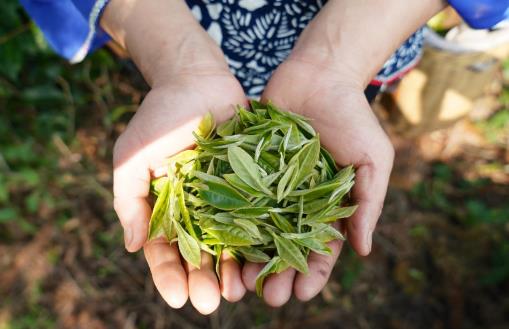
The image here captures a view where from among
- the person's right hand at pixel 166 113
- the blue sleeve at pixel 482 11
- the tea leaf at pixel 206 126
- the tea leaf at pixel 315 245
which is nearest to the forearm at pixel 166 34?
the person's right hand at pixel 166 113

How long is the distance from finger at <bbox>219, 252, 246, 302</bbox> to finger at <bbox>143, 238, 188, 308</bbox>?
0.09 m

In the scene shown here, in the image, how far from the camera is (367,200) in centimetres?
115

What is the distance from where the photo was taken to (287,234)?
1.14 metres

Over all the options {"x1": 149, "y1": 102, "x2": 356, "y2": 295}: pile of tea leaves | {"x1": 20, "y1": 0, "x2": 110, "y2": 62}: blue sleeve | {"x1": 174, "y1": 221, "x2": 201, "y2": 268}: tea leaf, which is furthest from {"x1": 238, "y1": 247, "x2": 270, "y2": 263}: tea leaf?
{"x1": 20, "y1": 0, "x2": 110, "y2": 62}: blue sleeve

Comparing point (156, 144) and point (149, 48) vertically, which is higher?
point (149, 48)

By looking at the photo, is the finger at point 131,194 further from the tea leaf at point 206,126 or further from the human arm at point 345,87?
the human arm at point 345,87

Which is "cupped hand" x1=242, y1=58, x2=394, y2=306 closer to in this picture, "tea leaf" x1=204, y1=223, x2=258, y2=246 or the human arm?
the human arm

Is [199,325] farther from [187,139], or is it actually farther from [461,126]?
[461,126]

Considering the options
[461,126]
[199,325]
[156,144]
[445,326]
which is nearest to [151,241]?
[156,144]

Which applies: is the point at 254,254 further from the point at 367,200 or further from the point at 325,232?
the point at 367,200

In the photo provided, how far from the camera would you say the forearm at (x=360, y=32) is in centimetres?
125

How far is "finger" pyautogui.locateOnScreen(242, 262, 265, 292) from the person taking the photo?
3.89ft

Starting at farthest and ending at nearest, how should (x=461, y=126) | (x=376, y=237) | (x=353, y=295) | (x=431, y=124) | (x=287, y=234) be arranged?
(x=461, y=126) < (x=431, y=124) < (x=376, y=237) < (x=353, y=295) < (x=287, y=234)

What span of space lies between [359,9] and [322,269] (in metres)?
0.66
